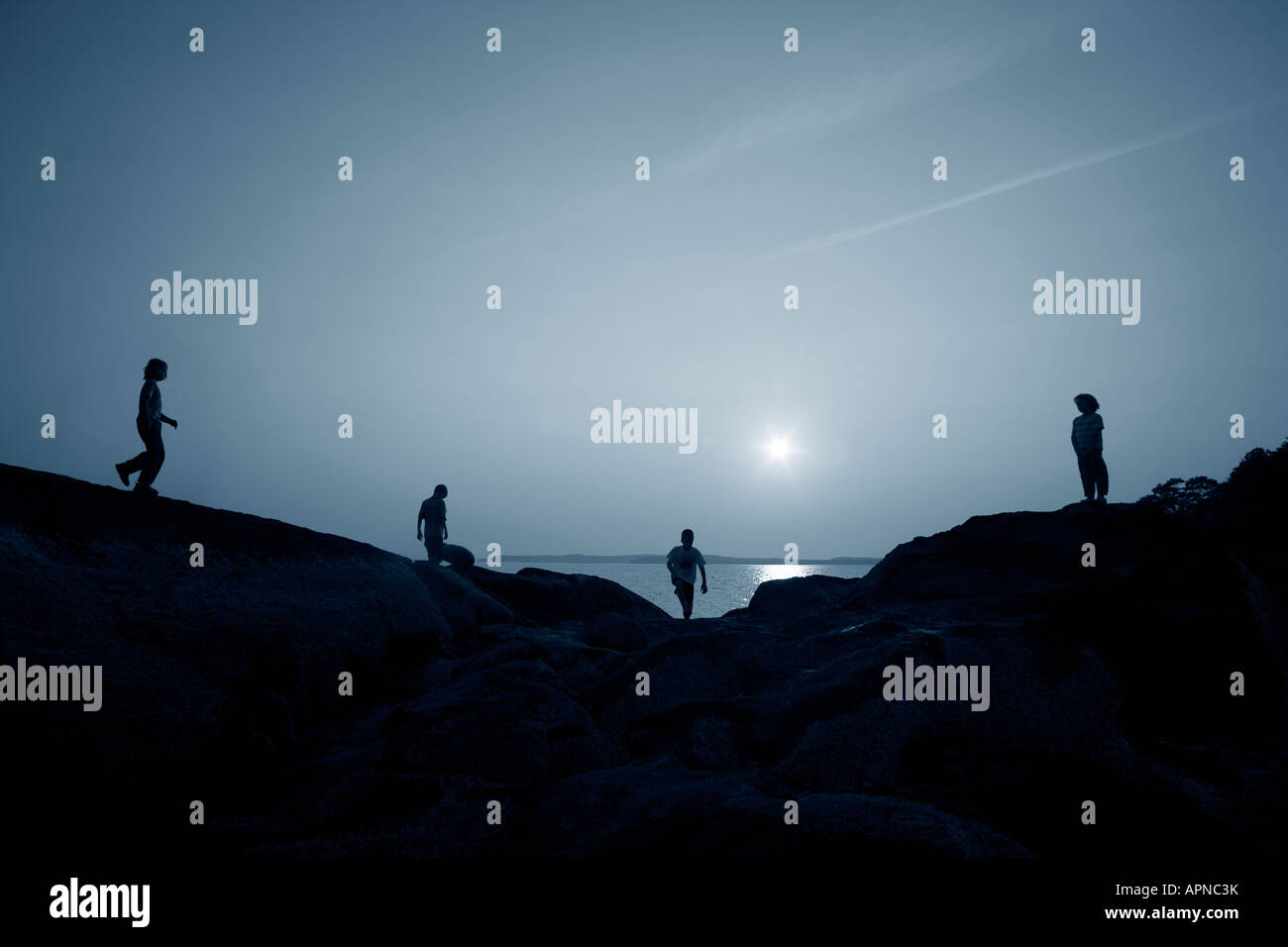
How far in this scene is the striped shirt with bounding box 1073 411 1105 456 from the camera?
39.5ft

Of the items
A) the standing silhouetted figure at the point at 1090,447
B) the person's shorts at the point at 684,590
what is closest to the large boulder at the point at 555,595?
the person's shorts at the point at 684,590

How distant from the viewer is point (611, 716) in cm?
800

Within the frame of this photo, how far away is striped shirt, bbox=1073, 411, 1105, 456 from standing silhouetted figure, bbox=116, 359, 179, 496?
15.2 metres

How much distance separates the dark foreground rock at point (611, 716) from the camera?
193 inches

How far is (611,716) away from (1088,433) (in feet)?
33.0

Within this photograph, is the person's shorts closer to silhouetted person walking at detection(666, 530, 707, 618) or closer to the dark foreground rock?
silhouetted person walking at detection(666, 530, 707, 618)

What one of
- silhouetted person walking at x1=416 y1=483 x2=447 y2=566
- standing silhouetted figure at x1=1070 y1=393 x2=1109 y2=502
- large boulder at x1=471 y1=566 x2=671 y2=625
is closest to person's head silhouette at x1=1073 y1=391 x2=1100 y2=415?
standing silhouetted figure at x1=1070 y1=393 x2=1109 y2=502

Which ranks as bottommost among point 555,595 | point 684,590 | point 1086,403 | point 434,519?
point 555,595

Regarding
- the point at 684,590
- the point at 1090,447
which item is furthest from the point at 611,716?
the point at 1090,447

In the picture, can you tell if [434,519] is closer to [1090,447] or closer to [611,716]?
[611,716]

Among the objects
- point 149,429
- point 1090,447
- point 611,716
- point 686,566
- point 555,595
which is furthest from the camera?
point 555,595
